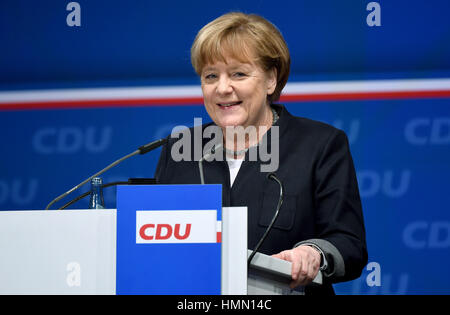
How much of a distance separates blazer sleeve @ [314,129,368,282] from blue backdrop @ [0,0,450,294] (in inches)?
34.5

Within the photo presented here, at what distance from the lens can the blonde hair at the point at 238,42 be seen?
1.78 meters

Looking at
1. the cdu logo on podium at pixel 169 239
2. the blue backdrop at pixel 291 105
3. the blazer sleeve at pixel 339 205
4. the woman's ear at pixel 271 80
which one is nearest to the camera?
the cdu logo on podium at pixel 169 239

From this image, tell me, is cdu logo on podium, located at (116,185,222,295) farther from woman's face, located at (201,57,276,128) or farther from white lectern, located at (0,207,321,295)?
woman's face, located at (201,57,276,128)

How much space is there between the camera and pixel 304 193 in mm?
1696

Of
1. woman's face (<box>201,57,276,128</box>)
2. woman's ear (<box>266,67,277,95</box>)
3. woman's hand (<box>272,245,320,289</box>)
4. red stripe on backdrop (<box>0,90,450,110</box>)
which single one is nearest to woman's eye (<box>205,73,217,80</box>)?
woman's face (<box>201,57,276,128</box>)

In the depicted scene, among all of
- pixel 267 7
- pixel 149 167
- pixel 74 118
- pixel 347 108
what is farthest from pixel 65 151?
pixel 347 108

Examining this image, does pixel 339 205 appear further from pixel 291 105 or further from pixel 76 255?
pixel 291 105

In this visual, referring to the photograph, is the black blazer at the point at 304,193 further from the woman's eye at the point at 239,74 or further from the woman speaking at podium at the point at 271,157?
the woman's eye at the point at 239,74

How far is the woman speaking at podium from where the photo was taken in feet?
5.45

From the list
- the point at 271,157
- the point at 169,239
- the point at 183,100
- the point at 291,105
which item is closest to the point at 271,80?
the point at 271,157

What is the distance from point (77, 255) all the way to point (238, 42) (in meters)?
0.91

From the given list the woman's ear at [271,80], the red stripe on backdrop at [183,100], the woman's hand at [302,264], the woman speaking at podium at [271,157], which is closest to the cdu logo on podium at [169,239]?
the woman's hand at [302,264]

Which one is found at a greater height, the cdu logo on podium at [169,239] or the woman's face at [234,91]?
the woman's face at [234,91]

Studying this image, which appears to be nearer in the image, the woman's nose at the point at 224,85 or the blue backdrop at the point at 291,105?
the woman's nose at the point at 224,85
